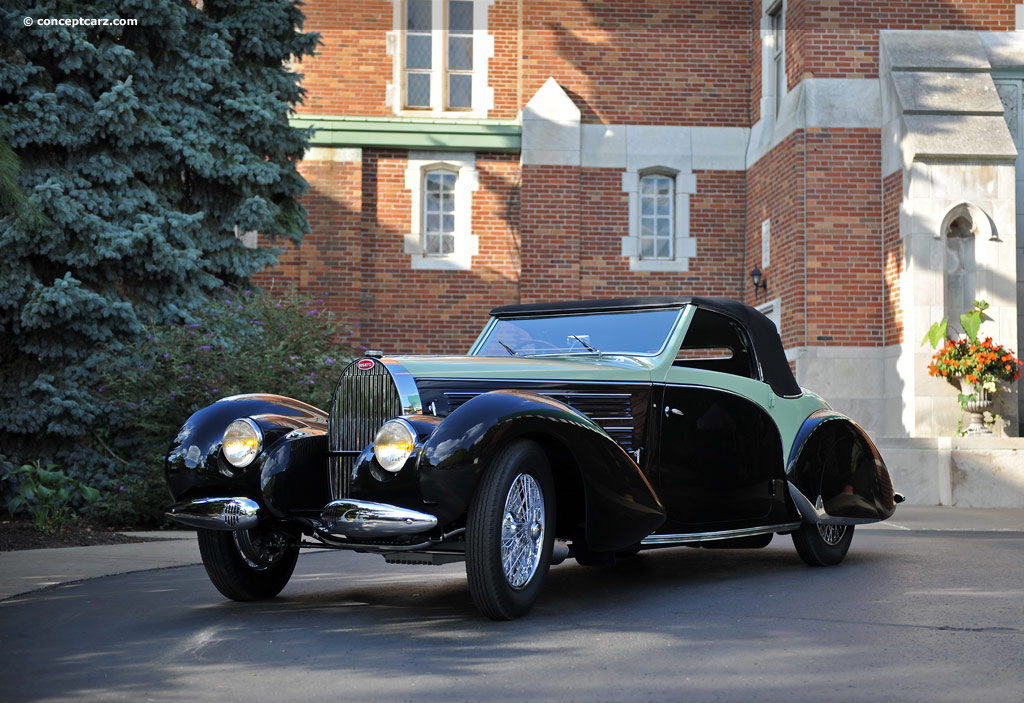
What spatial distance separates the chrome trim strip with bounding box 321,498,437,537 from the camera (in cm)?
525

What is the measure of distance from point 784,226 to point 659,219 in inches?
118

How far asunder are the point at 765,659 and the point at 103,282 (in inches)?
397

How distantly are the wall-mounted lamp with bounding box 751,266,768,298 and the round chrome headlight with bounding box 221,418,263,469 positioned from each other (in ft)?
46.2

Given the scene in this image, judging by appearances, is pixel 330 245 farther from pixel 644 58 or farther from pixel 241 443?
pixel 241 443

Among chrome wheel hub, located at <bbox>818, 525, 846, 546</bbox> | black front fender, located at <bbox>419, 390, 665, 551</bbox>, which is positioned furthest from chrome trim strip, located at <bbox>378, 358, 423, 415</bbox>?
chrome wheel hub, located at <bbox>818, 525, 846, 546</bbox>

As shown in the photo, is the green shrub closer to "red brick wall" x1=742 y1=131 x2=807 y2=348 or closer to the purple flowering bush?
the purple flowering bush

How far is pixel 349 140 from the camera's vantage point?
20328mm

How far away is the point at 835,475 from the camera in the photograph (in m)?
7.80

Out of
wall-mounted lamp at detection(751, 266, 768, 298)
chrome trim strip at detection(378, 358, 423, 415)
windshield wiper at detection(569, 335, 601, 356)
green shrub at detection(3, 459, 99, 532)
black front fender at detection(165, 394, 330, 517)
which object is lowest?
green shrub at detection(3, 459, 99, 532)

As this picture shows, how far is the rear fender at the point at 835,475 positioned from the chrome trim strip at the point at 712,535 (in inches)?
7.3

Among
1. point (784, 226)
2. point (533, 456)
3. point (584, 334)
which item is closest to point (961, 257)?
point (784, 226)

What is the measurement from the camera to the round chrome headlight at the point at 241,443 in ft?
20.1

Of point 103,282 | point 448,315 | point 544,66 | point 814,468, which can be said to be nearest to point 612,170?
point 544,66

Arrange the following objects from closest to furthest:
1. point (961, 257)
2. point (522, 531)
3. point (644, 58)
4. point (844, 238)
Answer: point (522, 531) → point (961, 257) → point (844, 238) → point (644, 58)
